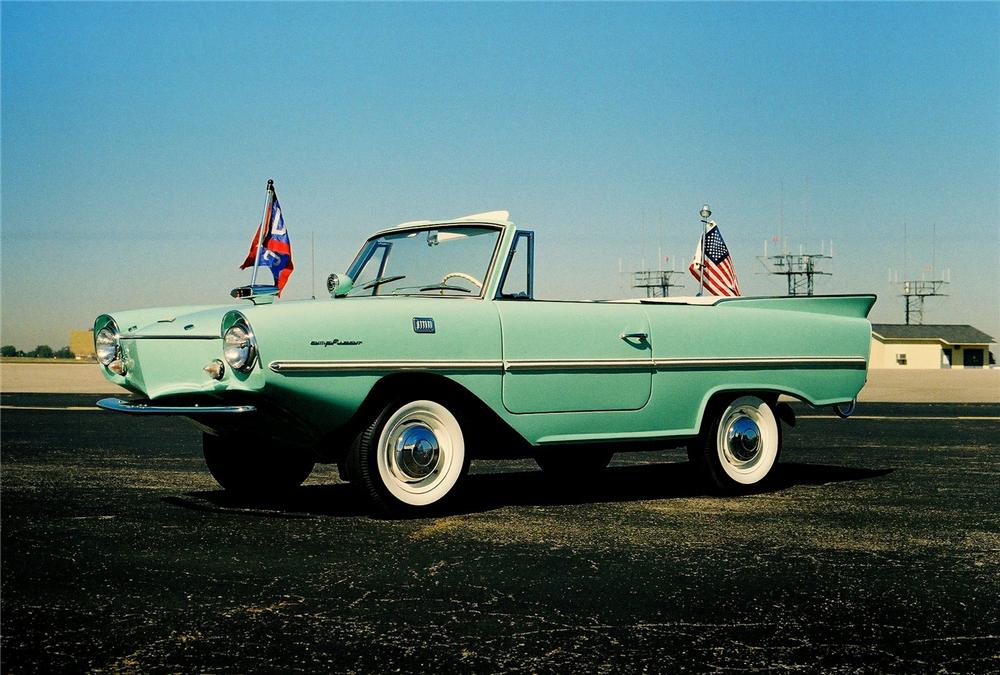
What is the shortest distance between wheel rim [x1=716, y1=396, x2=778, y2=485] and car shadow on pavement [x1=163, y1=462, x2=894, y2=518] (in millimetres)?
187

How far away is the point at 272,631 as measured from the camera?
4066 mm

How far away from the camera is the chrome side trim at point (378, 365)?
6297 millimetres

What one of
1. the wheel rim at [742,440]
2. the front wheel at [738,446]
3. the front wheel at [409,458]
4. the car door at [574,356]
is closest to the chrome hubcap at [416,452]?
the front wheel at [409,458]

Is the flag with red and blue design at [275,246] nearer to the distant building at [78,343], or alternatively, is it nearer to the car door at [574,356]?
the car door at [574,356]

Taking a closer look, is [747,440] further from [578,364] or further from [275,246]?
[275,246]

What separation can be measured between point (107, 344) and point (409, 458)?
2.17m

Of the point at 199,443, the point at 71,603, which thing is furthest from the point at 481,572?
the point at 199,443

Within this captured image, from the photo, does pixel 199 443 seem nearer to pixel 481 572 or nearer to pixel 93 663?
pixel 481 572

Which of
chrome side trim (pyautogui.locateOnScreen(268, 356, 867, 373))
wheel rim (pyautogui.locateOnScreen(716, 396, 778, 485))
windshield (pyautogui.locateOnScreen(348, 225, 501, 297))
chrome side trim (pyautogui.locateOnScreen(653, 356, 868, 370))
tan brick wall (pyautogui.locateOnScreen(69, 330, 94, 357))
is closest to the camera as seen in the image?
chrome side trim (pyautogui.locateOnScreen(268, 356, 867, 373))

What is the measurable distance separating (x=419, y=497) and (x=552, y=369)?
4.04ft

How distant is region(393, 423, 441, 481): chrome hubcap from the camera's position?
21.8ft

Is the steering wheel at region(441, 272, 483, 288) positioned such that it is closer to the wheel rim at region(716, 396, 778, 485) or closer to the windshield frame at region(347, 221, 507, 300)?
the windshield frame at region(347, 221, 507, 300)

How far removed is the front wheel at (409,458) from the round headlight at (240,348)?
2.65 ft

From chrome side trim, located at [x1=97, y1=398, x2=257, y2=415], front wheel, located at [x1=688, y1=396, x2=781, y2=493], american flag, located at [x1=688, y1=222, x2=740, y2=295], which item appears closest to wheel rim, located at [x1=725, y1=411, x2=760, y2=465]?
front wheel, located at [x1=688, y1=396, x2=781, y2=493]
